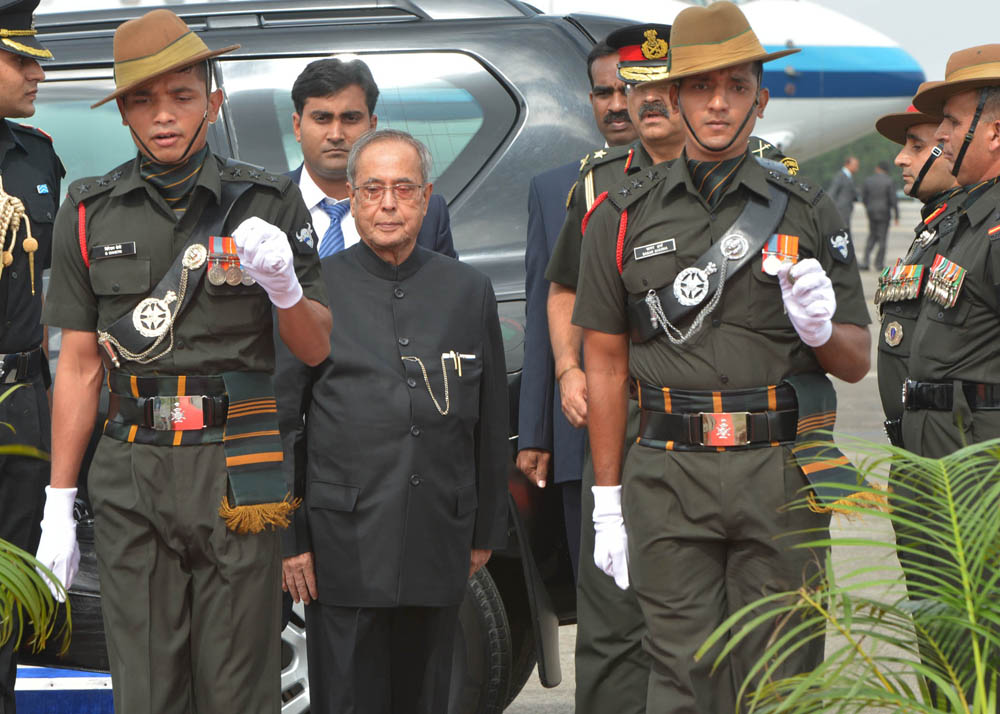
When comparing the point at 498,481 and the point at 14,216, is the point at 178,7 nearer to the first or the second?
the point at 14,216

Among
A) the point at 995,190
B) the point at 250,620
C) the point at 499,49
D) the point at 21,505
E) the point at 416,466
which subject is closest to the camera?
the point at 250,620

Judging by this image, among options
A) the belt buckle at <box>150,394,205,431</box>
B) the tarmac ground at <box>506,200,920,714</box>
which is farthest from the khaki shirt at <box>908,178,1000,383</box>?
the belt buckle at <box>150,394,205,431</box>

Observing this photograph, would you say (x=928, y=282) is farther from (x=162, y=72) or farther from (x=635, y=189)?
(x=162, y=72)

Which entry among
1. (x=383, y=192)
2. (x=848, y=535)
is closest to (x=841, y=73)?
(x=848, y=535)

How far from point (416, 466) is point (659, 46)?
1.49 m

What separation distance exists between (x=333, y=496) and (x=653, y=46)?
1651 millimetres

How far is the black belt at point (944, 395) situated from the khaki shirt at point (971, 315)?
0.07 ft

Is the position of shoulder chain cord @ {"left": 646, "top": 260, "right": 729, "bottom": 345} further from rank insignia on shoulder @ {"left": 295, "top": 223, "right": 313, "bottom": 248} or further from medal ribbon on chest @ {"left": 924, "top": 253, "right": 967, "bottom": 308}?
medal ribbon on chest @ {"left": 924, "top": 253, "right": 967, "bottom": 308}

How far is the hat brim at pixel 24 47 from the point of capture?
4.16 metres

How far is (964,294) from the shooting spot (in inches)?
170

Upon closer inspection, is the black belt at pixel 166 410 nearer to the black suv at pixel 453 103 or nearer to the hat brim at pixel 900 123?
the black suv at pixel 453 103

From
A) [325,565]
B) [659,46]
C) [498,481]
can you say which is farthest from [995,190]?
[325,565]

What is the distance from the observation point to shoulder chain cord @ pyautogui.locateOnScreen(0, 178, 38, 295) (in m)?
4.10

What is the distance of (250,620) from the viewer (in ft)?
11.1
